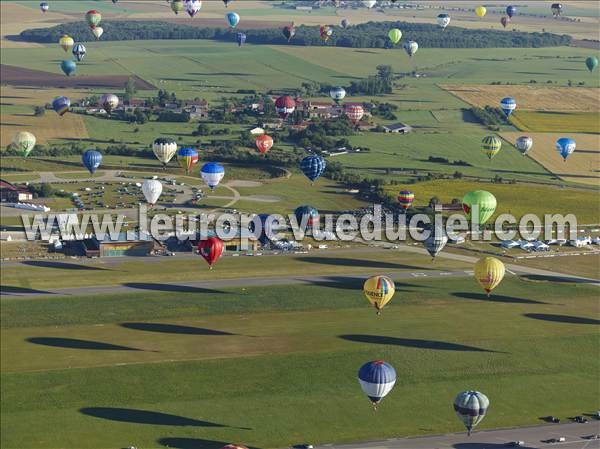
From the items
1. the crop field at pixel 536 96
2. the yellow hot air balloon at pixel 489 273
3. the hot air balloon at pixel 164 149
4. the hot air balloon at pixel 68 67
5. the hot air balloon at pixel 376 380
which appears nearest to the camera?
the hot air balloon at pixel 376 380

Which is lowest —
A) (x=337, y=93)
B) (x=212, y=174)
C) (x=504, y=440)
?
(x=504, y=440)

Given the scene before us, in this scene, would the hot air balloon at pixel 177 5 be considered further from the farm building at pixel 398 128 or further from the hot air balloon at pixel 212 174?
the hot air balloon at pixel 212 174

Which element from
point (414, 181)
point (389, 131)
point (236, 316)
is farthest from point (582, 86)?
point (236, 316)

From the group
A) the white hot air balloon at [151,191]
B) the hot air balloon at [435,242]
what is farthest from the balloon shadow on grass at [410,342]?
the white hot air balloon at [151,191]

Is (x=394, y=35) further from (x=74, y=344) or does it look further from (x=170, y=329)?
(x=74, y=344)

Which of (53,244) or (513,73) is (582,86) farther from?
(53,244)

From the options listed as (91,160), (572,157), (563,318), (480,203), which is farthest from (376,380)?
(572,157)
